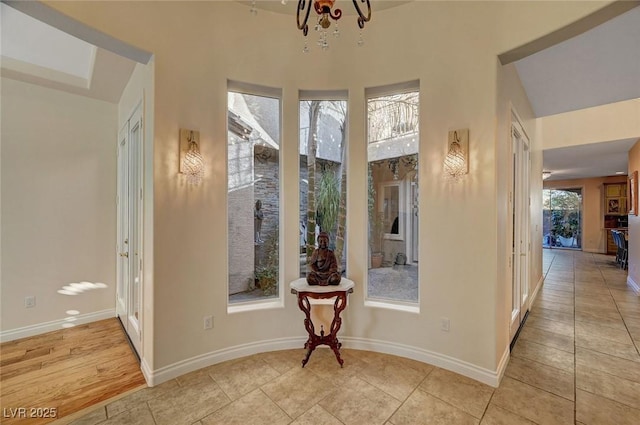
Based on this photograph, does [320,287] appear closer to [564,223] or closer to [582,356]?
[582,356]

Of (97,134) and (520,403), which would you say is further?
(97,134)

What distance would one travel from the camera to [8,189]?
10.0 ft

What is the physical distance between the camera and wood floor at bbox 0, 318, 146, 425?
6.71ft

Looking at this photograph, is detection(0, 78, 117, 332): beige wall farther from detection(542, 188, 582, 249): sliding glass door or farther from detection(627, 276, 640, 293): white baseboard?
detection(542, 188, 582, 249): sliding glass door

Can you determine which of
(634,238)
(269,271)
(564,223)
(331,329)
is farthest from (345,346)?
(564,223)

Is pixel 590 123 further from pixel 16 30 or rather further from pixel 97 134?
pixel 16 30

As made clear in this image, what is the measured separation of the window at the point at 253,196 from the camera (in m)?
2.86

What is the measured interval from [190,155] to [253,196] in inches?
30.1

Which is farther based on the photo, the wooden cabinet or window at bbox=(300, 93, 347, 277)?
the wooden cabinet

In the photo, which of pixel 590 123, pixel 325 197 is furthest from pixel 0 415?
pixel 590 123

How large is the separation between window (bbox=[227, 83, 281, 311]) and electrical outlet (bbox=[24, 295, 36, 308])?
246cm

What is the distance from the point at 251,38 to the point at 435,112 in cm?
195

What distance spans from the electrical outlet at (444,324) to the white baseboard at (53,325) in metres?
4.17

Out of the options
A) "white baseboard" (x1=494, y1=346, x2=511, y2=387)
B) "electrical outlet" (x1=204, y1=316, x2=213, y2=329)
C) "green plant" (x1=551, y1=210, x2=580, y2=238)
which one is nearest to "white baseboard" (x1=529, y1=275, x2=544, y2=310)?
"white baseboard" (x1=494, y1=346, x2=511, y2=387)
